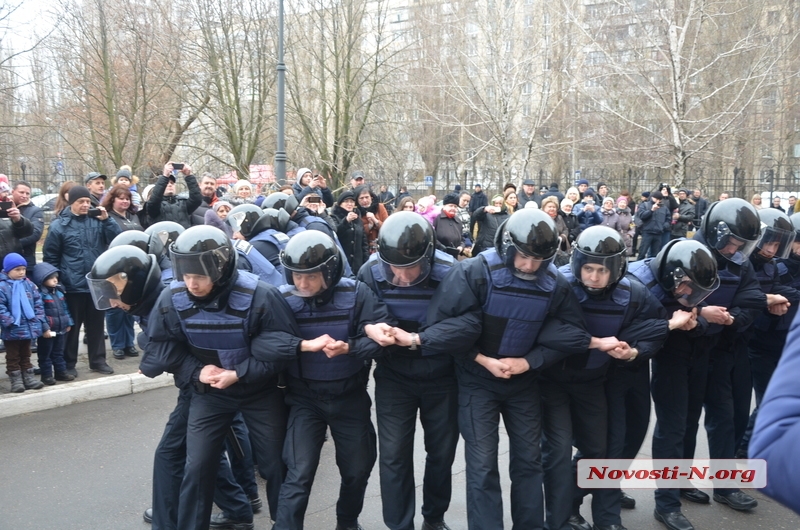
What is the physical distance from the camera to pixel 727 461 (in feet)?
15.3

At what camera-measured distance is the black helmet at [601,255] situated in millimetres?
3918

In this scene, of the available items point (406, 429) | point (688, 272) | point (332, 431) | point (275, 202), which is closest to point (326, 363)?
point (332, 431)

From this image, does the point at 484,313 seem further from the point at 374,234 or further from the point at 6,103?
the point at 6,103

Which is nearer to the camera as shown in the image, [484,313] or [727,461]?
[484,313]

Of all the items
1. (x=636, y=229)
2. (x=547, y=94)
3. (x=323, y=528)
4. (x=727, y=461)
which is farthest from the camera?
(x=547, y=94)

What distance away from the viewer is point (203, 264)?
3592 millimetres

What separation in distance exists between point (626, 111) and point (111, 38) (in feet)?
59.0

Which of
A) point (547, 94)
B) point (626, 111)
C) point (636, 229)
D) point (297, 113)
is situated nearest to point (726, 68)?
point (626, 111)

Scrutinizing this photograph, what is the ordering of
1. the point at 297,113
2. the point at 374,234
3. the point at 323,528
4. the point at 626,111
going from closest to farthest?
the point at 323,528, the point at 374,234, the point at 297,113, the point at 626,111

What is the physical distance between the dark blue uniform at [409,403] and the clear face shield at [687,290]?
1332 mm

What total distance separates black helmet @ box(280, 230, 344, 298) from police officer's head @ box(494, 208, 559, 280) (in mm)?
922

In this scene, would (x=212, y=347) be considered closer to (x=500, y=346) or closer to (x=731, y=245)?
(x=500, y=346)

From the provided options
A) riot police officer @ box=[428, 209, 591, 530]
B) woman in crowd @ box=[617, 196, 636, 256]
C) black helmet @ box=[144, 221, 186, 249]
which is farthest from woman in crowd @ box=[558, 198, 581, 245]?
riot police officer @ box=[428, 209, 591, 530]

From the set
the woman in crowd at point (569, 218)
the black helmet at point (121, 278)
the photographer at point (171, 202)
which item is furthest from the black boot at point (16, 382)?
the woman in crowd at point (569, 218)
